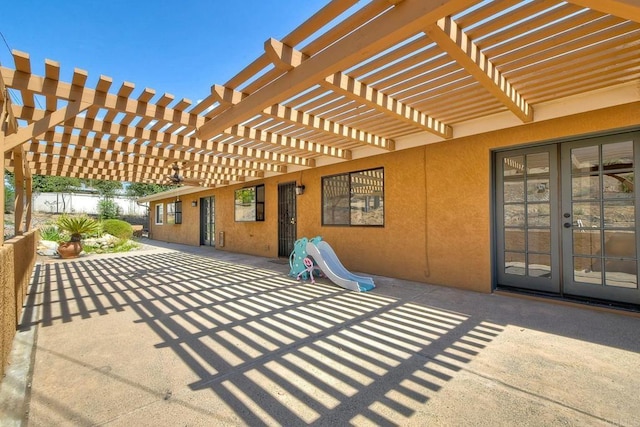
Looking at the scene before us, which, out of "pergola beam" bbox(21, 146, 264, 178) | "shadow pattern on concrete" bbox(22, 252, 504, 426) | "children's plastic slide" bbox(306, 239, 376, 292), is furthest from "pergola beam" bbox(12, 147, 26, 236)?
"children's plastic slide" bbox(306, 239, 376, 292)

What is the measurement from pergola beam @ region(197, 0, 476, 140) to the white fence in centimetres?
2145

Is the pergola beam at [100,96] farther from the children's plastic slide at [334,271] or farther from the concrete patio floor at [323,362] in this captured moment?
the children's plastic slide at [334,271]

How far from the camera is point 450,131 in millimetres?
4777

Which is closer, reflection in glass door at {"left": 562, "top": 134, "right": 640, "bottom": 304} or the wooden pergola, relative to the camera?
the wooden pergola

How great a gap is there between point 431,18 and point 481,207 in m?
3.41

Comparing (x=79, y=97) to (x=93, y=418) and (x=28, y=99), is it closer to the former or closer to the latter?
(x=28, y=99)

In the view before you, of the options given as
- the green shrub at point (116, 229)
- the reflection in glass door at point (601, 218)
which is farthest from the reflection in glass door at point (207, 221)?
the reflection in glass door at point (601, 218)

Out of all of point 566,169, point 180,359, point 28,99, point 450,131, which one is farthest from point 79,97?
point 566,169

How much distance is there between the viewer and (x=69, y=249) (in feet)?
28.8

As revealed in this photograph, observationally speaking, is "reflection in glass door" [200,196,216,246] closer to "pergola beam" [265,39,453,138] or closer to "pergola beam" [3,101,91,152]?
"pergola beam" [3,101,91,152]

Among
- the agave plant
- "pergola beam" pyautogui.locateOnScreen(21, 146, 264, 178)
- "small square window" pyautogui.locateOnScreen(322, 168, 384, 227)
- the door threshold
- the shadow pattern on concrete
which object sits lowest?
the shadow pattern on concrete

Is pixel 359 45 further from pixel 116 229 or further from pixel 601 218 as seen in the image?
pixel 116 229

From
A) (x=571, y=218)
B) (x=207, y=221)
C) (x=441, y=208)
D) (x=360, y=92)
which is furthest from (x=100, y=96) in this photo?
(x=207, y=221)

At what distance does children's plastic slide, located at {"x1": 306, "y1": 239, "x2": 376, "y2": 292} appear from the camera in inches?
193
